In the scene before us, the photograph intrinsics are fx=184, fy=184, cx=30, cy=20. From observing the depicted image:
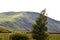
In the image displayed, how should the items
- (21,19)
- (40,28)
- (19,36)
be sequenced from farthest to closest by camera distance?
(21,19) → (40,28) → (19,36)

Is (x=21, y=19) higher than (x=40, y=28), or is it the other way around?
(x=40, y=28)

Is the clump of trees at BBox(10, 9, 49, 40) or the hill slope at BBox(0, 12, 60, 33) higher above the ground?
the clump of trees at BBox(10, 9, 49, 40)

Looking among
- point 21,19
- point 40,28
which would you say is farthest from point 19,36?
point 21,19

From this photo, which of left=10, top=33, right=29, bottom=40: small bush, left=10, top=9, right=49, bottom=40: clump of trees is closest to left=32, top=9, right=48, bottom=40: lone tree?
left=10, top=9, right=49, bottom=40: clump of trees

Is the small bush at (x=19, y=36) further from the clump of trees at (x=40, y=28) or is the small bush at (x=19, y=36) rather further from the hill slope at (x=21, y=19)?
the hill slope at (x=21, y=19)

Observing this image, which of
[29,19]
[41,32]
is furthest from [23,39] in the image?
[29,19]

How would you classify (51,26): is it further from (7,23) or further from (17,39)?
(17,39)

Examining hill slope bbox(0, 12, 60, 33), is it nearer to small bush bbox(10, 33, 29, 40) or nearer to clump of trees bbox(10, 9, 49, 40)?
clump of trees bbox(10, 9, 49, 40)

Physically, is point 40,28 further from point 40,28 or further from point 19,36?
point 19,36

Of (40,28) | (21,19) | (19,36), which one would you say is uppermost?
(40,28)

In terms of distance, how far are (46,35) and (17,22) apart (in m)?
114

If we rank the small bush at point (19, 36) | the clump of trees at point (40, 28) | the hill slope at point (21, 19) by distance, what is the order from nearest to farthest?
1. the small bush at point (19, 36)
2. the clump of trees at point (40, 28)
3. the hill slope at point (21, 19)

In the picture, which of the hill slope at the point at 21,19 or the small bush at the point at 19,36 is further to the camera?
the hill slope at the point at 21,19

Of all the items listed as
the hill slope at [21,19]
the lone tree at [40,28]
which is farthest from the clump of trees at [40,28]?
the hill slope at [21,19]
